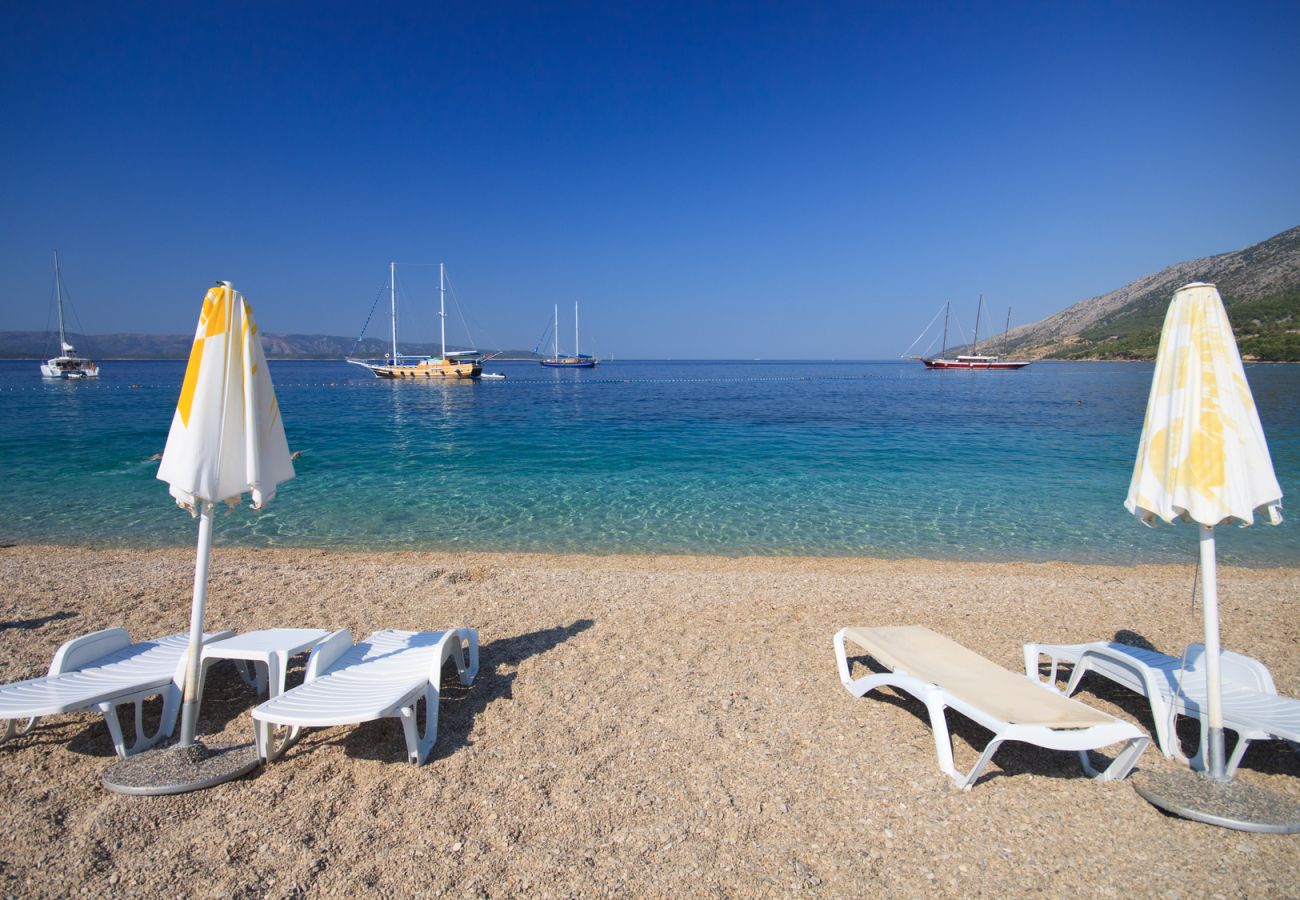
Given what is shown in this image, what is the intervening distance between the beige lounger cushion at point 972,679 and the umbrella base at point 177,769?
3.88 m

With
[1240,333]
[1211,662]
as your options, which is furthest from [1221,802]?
[1240,333]

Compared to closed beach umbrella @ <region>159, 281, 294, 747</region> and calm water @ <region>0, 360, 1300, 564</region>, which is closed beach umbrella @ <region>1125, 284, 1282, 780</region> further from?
calm water @ <region>0, 360, 1300, 564</region>

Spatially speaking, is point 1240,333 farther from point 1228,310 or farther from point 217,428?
point 217,428

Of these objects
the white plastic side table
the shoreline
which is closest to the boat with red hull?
the shoreline

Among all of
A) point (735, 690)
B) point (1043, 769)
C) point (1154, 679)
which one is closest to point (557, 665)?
point (735, 690)

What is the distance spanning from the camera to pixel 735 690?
4.46 m

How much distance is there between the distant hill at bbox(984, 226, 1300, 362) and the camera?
218 ft

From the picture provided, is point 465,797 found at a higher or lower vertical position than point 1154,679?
lower

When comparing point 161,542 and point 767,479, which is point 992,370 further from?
point 161,542

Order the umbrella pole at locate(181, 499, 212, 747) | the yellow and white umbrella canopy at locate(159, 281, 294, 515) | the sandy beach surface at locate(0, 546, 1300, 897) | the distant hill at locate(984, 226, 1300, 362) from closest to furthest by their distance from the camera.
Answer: the sandy beach surface at locate(0, 546, 1300, 897), the yellow and white umbrella canopy at locate(159, 281, 294, 515), the umbrella pole at locate(181, 499, 212, 747), the distant hill at locate(984, 226, 1300, 362)

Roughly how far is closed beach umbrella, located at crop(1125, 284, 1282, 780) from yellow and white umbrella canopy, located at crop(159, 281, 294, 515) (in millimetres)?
4528

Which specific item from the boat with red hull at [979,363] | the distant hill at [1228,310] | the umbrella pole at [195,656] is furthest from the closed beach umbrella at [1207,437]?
the boat with red hull at [979,363]

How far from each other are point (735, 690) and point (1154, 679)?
2558 mm

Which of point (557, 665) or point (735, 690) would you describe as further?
point (557, 665)
